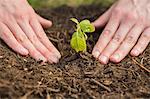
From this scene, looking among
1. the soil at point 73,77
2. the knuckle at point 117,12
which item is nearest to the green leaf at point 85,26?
the soil at point 73,77

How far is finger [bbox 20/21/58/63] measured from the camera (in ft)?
7.31

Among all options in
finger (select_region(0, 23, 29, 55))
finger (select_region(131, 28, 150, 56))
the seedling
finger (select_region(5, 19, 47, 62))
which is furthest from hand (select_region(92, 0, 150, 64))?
finger (select_region(0, 23, 29, 55))

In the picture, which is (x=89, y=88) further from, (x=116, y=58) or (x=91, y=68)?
(x=116, y=58)

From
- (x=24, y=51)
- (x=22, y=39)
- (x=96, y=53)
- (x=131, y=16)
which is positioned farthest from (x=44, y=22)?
(x=131, y=16)

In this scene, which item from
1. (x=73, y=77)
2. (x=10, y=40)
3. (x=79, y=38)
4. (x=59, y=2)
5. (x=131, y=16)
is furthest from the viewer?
(x=59, y=2)

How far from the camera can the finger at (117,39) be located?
2.21 metres

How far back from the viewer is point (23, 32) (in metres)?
2.31

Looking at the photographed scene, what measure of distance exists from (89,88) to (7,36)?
2.40 feet

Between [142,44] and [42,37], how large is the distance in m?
0.73

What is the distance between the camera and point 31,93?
5.60 ft

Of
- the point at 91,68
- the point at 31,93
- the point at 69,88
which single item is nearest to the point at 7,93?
the point at 31,93

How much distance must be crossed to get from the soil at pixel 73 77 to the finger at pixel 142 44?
1.3 inches

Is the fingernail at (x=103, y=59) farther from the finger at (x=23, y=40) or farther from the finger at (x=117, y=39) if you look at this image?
the finger at (x=23, y=40)

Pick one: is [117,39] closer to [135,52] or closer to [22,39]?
[135,52]
